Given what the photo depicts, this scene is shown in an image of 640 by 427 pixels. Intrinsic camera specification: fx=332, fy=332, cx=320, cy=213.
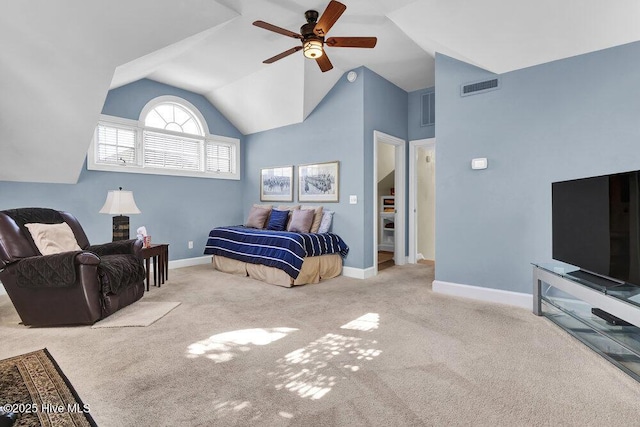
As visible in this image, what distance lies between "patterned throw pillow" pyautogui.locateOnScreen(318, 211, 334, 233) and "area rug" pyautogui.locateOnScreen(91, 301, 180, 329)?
7.28 ft

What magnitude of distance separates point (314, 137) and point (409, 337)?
353 centimetres

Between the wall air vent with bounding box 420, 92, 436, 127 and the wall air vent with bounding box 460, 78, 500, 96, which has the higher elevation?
the wall air vent with bounding box 420, 92, 436, 127

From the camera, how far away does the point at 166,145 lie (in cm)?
537

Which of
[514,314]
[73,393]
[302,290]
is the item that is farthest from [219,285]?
[514,314]

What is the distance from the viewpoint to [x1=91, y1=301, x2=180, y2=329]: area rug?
2814mm

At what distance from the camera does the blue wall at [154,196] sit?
167 inches

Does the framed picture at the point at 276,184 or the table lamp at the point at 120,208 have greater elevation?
the framed picture at the point at 276,184

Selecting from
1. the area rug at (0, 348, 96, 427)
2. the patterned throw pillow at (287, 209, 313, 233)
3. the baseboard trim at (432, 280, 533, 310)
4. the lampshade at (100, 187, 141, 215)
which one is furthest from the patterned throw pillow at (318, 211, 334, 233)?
the area rug at (0, 348, 96, 427)

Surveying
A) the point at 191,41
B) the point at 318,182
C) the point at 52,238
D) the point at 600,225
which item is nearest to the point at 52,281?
the point at 52,238

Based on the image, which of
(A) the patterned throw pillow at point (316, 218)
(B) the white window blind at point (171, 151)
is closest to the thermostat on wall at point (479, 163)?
(A) the patterned throw pillow at point (316, 218)

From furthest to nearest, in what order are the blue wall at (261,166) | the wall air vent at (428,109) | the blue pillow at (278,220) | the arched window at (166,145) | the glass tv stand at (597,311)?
the wall air vent at (428,109), the blue pillow at (278,220), the arched window at (166,145), the blue wall at (261,166), the glass tv stand at (597,311)

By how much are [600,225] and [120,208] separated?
4.63m

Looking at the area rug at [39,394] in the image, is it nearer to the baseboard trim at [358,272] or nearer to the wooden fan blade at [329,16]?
the wooden fan blade at [329,16]

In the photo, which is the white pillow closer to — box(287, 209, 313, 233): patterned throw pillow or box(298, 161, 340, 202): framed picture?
box(287, 209, 313, 233): patterned throw pillow
